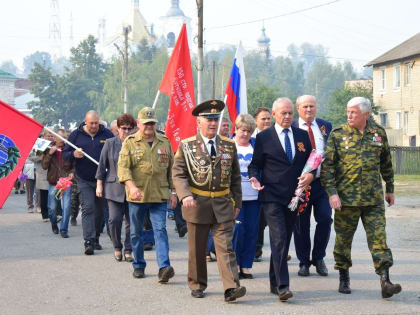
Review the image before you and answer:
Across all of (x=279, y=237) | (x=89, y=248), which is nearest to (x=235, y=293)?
(x=279, y=237)

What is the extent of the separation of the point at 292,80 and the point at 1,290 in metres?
167

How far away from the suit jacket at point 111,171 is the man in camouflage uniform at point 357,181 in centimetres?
309

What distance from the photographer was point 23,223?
49.0 feet

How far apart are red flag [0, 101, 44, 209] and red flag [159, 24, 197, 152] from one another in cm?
328

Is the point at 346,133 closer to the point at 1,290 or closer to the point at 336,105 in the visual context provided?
the point at 1,290

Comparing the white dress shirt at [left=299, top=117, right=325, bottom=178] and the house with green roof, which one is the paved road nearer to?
the white dress shirt at [left=299, top=117, right=325, bottom=178]

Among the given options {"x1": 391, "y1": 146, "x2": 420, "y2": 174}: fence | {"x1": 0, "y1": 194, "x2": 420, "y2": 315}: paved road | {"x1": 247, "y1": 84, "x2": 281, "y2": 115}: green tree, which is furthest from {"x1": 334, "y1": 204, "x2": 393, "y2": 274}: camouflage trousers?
{"x1": 247, "y1": 84, "x2": 281, "y2": 115}: green tree

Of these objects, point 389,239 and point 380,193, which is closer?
point 380,193

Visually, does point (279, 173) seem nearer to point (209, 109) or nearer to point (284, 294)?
point (209, 109)

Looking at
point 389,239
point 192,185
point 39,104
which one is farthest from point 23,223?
point 39,104

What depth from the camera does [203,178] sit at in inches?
301

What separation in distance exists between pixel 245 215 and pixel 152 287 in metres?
1.46

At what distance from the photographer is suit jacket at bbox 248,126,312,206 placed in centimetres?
775

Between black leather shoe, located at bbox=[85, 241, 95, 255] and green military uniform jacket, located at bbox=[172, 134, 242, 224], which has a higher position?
green military uniform jacket, located at bbox=[172, 134, 242, 224]
